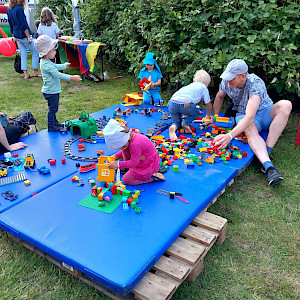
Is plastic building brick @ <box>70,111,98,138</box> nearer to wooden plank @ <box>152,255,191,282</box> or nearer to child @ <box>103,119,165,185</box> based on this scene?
child @ <box>103,119,165,185</box>

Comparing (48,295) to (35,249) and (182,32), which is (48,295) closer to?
(35,249)

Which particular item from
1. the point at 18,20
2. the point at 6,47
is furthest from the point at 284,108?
the point at 6,47

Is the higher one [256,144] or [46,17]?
[46,17]

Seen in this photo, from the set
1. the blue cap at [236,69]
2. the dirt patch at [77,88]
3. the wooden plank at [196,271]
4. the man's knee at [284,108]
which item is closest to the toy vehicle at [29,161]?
the wooden plank at [196,271]

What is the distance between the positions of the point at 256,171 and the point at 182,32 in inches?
132

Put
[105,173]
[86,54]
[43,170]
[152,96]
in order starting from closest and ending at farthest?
[105,173]
[43,170]
[152,96]
[86,54]

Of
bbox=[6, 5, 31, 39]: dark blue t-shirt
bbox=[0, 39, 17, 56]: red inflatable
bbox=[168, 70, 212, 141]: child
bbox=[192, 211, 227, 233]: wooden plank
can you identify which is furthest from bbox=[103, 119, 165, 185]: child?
bbox=[0, 39, 17, 56]: red inflatable

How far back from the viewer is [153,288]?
213 cm

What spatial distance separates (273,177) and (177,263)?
5.96ft

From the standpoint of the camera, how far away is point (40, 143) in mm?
4359

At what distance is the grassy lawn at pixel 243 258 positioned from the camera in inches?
91.6

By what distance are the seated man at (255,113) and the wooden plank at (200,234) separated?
1.20 m

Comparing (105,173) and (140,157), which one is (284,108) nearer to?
(140,157)

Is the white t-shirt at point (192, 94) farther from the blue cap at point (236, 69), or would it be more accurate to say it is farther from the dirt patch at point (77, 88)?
the dirt patch at point (77, 88)
